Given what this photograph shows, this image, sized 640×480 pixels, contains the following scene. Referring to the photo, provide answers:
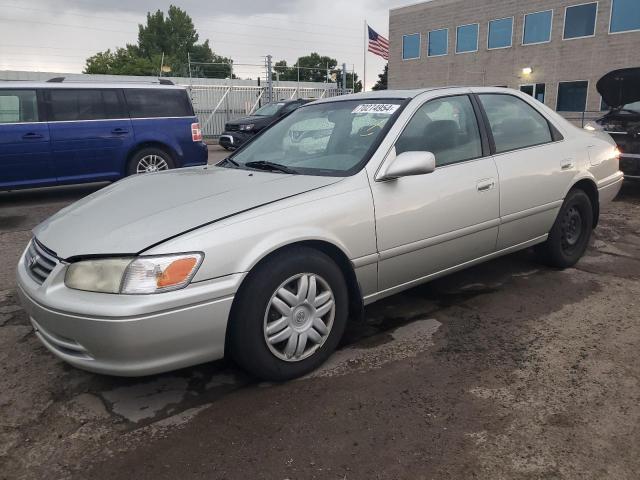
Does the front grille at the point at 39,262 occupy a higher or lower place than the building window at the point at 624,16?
lower

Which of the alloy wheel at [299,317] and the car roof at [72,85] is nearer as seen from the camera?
the alloy wheel at [299,317]

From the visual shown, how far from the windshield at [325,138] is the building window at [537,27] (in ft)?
87.0

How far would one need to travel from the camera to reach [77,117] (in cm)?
763

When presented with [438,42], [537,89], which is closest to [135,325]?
[537,89]

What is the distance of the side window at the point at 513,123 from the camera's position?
3805 millimetres

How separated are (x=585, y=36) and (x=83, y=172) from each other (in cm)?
2484

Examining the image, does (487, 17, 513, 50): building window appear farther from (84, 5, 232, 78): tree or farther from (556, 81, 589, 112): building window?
(84, 5, 232, 78): tree

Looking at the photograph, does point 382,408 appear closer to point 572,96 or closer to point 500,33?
point 572,96

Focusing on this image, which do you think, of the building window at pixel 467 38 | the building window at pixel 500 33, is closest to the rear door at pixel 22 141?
the building window at pixel 500 33

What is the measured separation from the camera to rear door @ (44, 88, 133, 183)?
7.50 m

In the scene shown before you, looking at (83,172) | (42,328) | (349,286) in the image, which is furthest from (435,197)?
(83,172)

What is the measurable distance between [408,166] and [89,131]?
20.3 feet

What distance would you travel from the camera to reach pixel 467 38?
97.3 ft

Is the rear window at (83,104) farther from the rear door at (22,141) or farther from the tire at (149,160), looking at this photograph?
the tire at (149,160)
